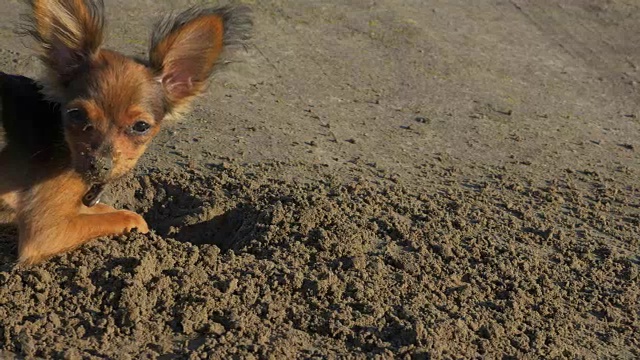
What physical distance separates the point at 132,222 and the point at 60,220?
1.40 ft

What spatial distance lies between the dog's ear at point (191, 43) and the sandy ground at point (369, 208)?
0.83 m

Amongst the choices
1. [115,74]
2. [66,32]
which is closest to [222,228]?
[115,74]

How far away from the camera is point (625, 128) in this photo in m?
7.41

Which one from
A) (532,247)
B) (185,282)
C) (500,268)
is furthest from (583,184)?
(185,282)

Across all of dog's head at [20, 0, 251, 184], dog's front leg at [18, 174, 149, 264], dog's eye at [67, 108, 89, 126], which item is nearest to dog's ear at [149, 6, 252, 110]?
dog's head at [20, 0, 251, 184]

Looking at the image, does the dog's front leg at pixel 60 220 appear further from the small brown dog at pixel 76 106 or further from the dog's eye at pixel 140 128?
the dog's eye at pixel 140 128

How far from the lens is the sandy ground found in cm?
420

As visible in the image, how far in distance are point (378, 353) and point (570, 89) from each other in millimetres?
4940

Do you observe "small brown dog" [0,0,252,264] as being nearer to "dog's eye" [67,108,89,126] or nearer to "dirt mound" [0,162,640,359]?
"dog's eye" [67,108,89,126]

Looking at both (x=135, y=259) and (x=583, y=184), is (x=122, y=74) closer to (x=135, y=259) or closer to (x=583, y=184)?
(x=135, y=259)

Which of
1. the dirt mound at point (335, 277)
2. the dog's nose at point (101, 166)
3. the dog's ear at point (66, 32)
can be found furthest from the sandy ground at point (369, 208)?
the dog's ear at point (66, 32)

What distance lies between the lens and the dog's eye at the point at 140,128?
15.3 ft

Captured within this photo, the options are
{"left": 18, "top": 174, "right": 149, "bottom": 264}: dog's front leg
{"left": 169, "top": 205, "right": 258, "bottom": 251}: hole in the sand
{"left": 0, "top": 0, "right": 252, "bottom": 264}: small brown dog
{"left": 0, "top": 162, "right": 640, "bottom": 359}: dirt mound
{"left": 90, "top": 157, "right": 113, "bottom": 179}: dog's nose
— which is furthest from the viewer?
{"left": 169, "top": 205, "right": 258, "bottom": 251}: hole in the sand

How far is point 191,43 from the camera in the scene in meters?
5.00
